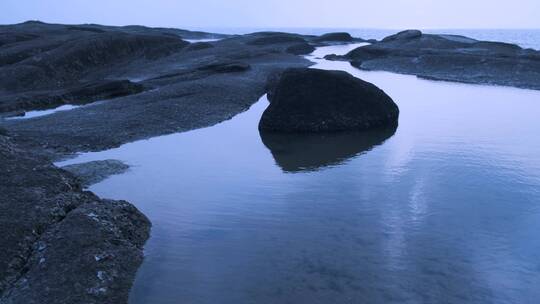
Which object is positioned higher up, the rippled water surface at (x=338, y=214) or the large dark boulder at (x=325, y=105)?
the large dark boulder at (x=325, y=105)

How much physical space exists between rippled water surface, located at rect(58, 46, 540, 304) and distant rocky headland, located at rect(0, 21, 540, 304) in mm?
894

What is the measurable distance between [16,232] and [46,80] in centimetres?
3433

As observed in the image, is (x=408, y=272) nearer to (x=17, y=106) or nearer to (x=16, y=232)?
(x=16, y=232)

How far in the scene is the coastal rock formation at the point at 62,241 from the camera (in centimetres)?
985

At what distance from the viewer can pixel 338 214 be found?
14.5 m

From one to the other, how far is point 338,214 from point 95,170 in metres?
9.02

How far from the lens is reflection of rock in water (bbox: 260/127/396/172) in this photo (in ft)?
65.9

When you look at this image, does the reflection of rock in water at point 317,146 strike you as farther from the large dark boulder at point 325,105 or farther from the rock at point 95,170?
the rock at point 95,170

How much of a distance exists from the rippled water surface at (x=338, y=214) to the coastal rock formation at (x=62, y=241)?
0.61 m

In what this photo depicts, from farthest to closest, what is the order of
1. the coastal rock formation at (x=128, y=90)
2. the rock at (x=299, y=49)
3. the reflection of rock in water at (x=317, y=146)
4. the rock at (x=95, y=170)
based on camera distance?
the rock at (x=299, y=49) < the coastal rock formation at (x=128, y=90) < the reflection of rock in water at (x=317, y=146) < the rock at (x=95, y=170)

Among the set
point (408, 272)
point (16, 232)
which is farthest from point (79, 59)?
point (408, 272)

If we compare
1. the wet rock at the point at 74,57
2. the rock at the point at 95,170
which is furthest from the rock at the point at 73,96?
the rock at the point at 95,170

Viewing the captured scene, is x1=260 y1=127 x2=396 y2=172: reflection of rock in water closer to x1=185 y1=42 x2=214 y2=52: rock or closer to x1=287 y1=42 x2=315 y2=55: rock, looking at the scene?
x1=185 y1=42 x2=214 y2=52: rock

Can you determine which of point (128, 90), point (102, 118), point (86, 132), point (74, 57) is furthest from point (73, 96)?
point (74, 57)
